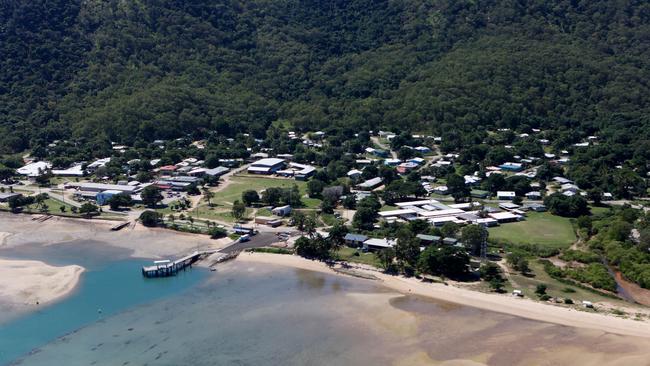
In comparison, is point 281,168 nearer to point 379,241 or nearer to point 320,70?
point 379,241

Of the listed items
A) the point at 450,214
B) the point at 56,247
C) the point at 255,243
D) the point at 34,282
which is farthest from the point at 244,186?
the point at 34,282

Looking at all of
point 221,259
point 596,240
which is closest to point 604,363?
point 596,240

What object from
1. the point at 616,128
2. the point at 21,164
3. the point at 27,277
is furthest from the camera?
the point at 616,128

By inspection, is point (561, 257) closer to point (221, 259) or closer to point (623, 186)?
point (623, 186)

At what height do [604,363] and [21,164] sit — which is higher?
[21,164]

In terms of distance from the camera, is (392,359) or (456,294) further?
(456,294)

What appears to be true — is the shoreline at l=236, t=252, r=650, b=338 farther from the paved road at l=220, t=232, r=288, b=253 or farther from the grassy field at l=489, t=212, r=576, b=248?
the grassy field at l=489, t=212, r=576, b=248
